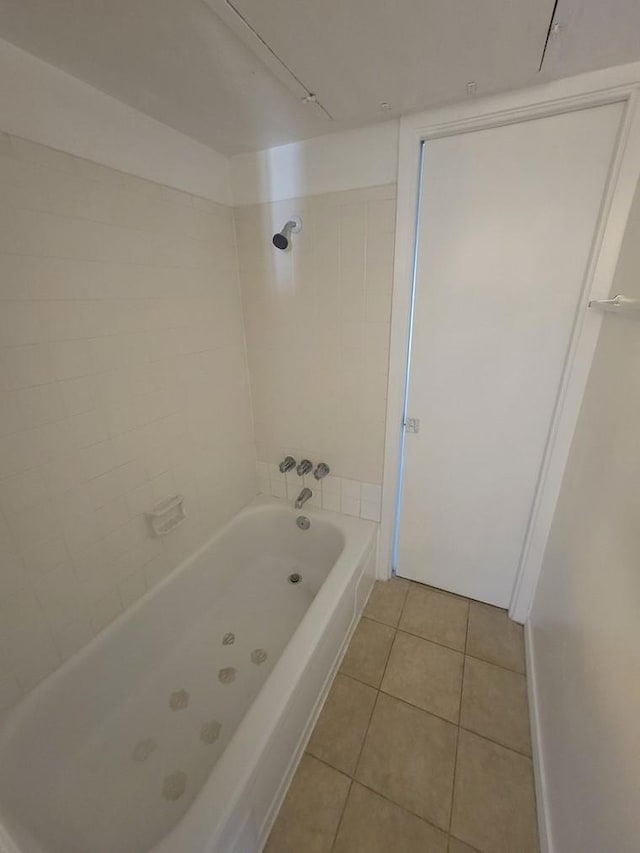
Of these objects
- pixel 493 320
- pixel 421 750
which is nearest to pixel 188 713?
pixel 421 750

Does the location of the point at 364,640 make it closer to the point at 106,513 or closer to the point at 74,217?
the point at 106,513

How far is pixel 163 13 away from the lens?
77cm

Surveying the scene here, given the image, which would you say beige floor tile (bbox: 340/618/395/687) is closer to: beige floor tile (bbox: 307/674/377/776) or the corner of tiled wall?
beige floor tile (bbox: 307/674/377/776)

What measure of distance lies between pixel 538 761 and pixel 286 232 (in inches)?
85.9

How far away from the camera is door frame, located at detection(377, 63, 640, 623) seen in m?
1.02

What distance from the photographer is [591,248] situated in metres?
1.15

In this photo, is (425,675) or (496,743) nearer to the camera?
(496,743)

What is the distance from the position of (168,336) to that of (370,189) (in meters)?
1.01

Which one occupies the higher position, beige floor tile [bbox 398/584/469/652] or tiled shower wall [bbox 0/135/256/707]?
tiled shower wall [bbox 0/135/256/707]

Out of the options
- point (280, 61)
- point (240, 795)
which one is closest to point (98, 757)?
point (240, 795)

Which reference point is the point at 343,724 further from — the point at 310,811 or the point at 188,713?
the point at 188,713

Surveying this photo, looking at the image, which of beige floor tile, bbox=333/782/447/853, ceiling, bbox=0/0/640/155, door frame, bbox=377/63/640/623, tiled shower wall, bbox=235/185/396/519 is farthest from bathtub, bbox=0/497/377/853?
ceiling, bbox=0/0/640/155

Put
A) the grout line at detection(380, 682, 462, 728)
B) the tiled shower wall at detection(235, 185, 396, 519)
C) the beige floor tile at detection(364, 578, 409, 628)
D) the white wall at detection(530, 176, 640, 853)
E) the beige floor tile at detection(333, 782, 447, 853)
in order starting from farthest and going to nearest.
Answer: the beige floor tile at detection(364, 578, 409, 628) < the tiled shower wall at detection(235, 185, 396, 519) < the grout line at detection(380, 682, 462, 728) < the beige floor tile at detection(333, 782, 447, 853) < the white wall at detection(530, 176, 640, 853)

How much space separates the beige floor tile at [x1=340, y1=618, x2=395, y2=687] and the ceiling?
6.95 feet
